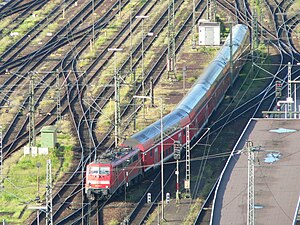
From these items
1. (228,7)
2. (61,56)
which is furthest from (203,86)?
(228,7)

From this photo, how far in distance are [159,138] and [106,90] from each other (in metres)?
22.3

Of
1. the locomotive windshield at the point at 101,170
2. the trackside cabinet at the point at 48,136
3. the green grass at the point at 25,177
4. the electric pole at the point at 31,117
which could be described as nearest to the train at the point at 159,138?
the locomotive windshield at the point at 101,170

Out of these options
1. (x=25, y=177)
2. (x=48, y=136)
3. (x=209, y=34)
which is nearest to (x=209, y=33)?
(x=209, y=34)

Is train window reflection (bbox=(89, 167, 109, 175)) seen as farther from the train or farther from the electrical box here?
the electrical box

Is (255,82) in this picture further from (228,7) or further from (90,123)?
(228,7)

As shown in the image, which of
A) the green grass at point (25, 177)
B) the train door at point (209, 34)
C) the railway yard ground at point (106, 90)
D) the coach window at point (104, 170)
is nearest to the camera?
the coach window at point (104, 170)

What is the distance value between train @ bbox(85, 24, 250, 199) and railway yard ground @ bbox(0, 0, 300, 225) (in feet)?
3.32

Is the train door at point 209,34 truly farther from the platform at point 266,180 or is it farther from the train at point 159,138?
the platform at point 266,180

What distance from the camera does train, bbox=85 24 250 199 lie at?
70688 mm

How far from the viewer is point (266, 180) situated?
67938 millimetres

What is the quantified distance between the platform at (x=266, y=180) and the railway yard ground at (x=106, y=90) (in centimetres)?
26

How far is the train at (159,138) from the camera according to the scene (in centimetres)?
7069

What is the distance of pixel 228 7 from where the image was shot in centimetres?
12306

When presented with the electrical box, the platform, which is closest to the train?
the platform
